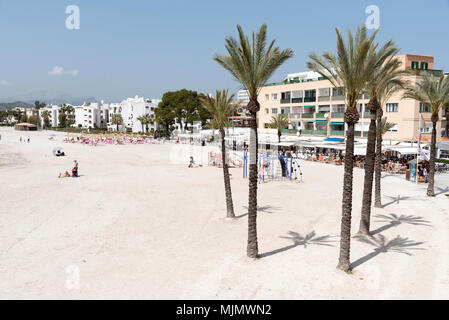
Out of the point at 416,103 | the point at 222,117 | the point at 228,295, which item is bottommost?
the point at 228,295

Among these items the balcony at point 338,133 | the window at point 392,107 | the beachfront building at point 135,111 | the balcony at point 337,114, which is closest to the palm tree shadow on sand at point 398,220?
the window at point 392,107

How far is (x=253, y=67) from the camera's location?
33.5 feet

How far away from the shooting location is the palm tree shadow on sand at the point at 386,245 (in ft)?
36.7

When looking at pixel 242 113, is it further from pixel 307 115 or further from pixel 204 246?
pixel 204 246

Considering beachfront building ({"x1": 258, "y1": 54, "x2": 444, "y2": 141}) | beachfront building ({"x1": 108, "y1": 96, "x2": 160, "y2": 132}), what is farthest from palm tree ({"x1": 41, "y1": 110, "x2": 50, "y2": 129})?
beachfront building ({"x1": 258, "y1": 54, "x2": 444, "y2": 141})

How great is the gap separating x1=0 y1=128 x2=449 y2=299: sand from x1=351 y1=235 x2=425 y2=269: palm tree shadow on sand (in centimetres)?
4

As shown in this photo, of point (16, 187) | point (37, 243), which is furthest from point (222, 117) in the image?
point (16, 187)

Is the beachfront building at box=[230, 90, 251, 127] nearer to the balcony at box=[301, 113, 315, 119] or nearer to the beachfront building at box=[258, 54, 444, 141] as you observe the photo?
the beachfront building at box=[258, 54, 444, 141]

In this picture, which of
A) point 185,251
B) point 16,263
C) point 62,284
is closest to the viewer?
point 62,284

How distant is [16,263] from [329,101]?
43976mm

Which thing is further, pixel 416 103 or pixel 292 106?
pixel 292 106

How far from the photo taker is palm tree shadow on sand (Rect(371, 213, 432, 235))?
14.3 meters

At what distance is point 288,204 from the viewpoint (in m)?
18.0
